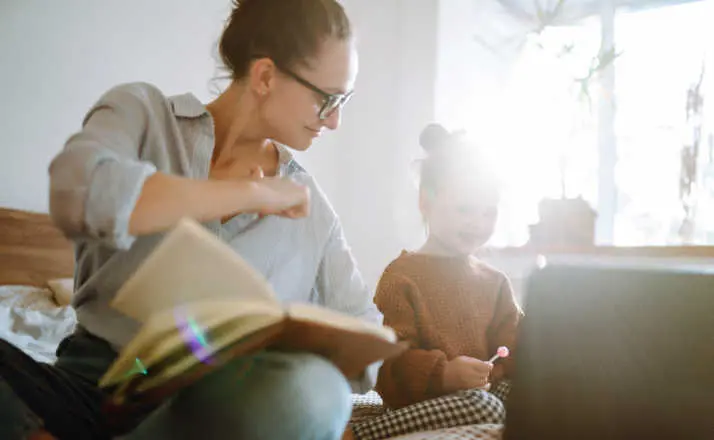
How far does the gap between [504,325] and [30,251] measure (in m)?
1.35

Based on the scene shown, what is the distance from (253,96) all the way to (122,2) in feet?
4.52

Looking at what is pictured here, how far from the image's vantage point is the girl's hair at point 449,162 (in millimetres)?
1390

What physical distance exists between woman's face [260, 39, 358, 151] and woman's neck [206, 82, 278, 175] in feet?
0.09

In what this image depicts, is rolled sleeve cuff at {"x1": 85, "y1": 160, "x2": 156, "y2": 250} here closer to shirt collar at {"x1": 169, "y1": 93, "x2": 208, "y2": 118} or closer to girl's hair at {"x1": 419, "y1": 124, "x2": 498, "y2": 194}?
shirt collar at {"x1": 169, "y1": 93, "x2": 208, "y2": 118}

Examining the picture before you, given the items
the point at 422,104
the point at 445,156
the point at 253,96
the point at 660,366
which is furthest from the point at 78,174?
the point at 422,104

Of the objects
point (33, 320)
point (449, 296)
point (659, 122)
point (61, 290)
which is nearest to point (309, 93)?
point (449, 296)

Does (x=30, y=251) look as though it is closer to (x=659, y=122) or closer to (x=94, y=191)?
(x=94, y=191)

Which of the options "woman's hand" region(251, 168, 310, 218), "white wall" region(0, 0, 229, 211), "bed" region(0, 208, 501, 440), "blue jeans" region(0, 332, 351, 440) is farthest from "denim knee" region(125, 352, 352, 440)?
"white wall" region(0, 0, 229, 211)

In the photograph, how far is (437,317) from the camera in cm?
130

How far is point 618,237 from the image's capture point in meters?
2.61

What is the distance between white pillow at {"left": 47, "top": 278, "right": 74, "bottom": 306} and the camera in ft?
5.69

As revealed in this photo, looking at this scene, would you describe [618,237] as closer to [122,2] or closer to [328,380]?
[122,2]

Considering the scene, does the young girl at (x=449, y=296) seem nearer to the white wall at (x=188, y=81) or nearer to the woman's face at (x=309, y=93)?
the woman's face at (x=309, y=93)

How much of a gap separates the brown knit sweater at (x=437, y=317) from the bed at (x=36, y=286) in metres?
0.15
